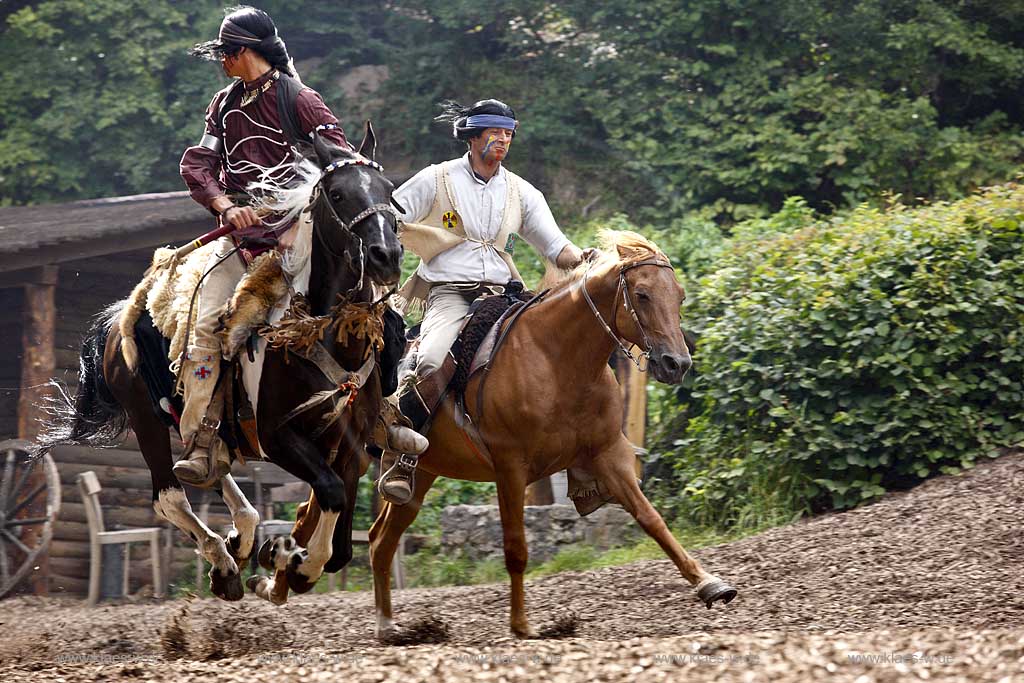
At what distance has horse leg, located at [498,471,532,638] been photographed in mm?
7449

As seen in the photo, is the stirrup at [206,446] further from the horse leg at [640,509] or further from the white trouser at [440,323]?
the horse leg at [640,509]

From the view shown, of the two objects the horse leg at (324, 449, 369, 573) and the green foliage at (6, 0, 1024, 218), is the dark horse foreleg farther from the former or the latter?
the green foliage at (6, 0, 1024, 218)

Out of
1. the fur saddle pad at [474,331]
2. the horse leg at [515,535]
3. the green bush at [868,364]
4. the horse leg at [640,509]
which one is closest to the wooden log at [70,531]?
the green bush at [868,364]

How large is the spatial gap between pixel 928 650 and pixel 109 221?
416 inches

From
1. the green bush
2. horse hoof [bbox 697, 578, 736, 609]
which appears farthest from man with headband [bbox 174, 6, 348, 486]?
the green bush

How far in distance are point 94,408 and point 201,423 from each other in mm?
1925

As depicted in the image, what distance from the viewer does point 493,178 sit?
823cm

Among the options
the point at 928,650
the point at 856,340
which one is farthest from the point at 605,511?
the point at 928,650

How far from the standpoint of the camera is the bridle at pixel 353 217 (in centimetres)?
609

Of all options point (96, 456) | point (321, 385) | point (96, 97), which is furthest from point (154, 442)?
point (96, 97)

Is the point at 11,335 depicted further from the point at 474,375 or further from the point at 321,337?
the point at 321,337

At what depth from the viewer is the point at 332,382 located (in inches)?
259

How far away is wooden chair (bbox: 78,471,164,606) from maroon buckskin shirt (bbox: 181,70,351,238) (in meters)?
6.60

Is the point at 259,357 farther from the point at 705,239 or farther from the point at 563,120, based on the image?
the point at 563,120
